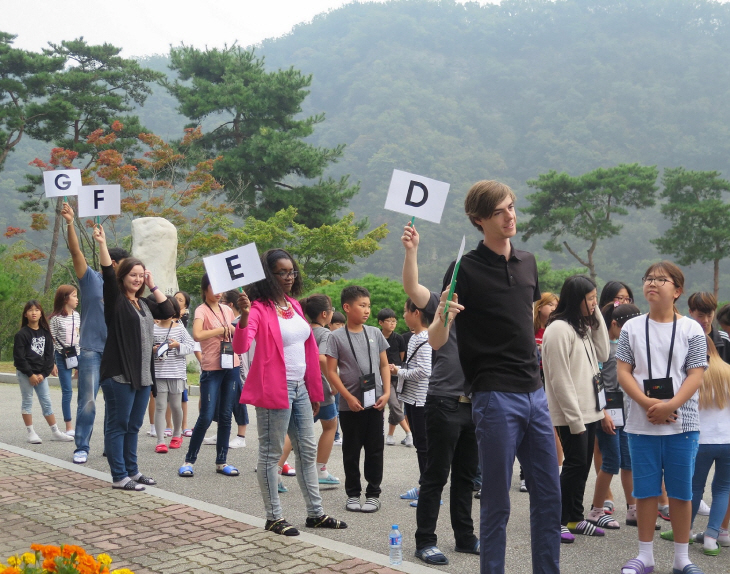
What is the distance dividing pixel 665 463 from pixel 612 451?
1.13 meters

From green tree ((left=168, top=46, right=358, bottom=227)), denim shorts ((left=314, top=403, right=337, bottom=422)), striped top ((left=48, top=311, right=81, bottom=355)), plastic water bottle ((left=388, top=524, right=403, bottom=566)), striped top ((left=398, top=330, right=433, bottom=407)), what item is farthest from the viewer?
green tree ((left=168, top=46, right=358, bottom=227))

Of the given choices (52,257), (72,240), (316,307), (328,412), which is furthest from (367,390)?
(52,257)

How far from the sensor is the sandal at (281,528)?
529 cm

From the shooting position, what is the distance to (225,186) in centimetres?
3516

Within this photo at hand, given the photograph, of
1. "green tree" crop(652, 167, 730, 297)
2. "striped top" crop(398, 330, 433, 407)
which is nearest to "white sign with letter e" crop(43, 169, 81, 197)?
"striped top" crop(398, 330, 433, 407)

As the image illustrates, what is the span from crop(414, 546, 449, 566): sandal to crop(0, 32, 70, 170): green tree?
102ft

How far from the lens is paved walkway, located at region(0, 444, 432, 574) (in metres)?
4.69

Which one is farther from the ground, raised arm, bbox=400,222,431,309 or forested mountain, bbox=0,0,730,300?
forested mountain, bbox=0,0,730,300

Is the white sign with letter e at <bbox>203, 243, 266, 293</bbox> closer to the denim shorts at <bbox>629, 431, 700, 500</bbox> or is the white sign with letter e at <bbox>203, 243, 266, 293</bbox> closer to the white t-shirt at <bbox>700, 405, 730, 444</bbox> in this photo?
the denim shorts at <bbox>629, 431, 700, 500</bbox>

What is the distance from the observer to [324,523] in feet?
18.4

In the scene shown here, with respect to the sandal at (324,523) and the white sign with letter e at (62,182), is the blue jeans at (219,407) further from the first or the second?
the white sign with letter e at (62,182)

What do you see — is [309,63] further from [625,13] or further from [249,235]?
[249,235]

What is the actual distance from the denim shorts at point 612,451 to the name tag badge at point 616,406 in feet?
0.34

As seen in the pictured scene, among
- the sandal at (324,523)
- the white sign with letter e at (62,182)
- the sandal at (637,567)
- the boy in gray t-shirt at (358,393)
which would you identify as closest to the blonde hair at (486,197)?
the sandal at (637,567)
